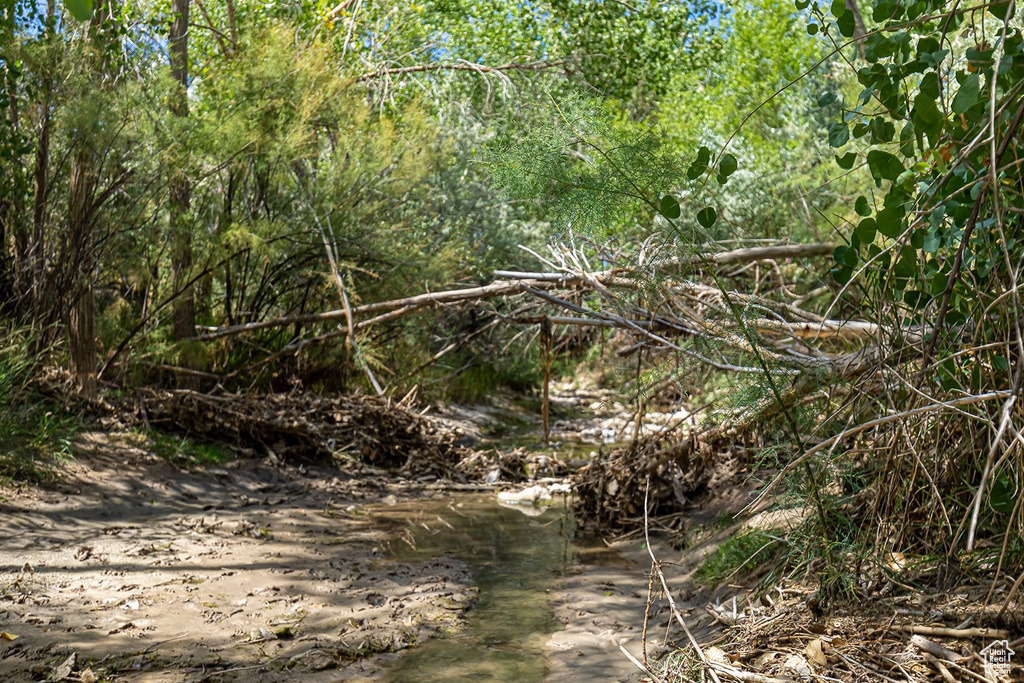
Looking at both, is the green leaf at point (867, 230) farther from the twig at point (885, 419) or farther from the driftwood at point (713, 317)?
the driftwood at point (713, 317)

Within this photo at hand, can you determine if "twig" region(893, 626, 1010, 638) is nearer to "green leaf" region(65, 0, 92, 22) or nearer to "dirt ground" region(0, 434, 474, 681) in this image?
"dirt ground" region(0, 434, 474, 681)

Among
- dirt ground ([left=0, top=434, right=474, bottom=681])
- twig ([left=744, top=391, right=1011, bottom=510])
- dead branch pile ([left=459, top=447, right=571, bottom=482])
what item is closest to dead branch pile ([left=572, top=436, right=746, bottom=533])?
dirt ground ([left=0, top=434, right=474, bottom=681])

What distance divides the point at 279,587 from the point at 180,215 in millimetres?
4060

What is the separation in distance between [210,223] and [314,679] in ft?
18.1

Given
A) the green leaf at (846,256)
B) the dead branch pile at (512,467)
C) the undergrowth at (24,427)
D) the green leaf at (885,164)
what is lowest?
the dead branch pile at (512,467)

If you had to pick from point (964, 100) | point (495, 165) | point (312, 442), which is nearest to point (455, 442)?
point (312, 442)

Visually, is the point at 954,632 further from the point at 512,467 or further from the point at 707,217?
the point at 512,467

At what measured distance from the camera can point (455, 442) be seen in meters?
9.17

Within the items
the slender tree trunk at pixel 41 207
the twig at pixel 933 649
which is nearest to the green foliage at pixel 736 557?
the twig at pixel 933 649

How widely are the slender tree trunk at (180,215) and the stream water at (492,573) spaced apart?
2787 millimetres

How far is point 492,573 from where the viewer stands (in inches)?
215

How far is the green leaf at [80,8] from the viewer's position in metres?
1.32

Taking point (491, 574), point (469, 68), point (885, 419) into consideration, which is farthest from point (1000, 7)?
point (469, 68)

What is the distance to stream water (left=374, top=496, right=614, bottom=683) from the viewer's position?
12.6 ft
